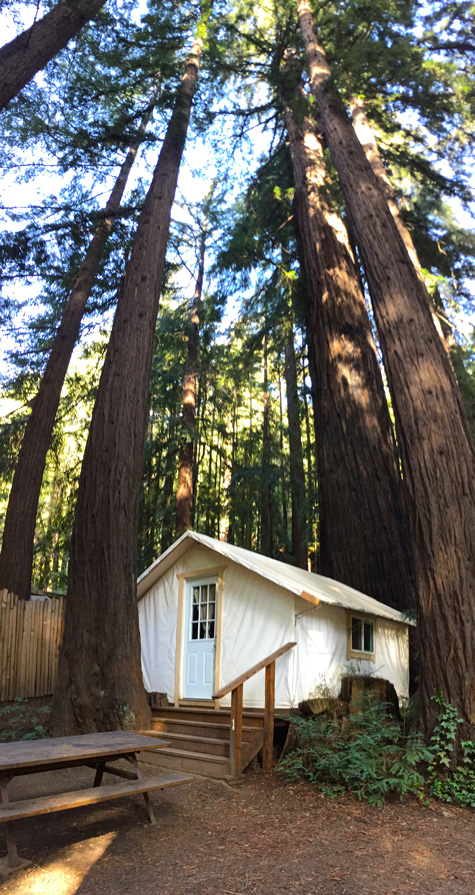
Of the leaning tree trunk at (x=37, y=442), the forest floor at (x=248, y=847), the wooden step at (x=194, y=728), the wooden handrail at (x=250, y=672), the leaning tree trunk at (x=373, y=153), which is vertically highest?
the leaning tree trunk at (x=373, y=153)

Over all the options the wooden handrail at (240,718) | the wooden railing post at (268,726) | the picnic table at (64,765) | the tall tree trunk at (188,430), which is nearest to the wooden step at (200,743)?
the wooden handrail at (240,718)

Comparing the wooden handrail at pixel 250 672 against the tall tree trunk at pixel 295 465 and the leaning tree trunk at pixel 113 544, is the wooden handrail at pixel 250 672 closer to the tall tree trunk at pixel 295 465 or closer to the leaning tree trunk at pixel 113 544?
the leaning tree trunk at pixel 113 544

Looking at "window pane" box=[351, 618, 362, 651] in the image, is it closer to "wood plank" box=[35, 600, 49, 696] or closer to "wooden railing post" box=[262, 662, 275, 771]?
"wooden railing post" box=[262, 662, 275, 771]

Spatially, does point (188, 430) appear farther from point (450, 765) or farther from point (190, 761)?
point (450, 765)

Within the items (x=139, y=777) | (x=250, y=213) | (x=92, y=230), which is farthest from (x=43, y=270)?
(x=139, y=777)

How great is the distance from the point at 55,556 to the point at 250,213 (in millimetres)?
15022

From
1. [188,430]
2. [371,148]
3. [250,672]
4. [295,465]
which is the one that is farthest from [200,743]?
[371,148]

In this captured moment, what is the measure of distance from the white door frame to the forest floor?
293 centimetres

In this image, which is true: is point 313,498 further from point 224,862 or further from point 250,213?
point 224,862

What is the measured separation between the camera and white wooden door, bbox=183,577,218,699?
8641mm

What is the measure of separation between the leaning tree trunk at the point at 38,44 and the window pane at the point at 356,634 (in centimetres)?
817

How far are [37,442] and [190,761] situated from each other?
664 centimetres

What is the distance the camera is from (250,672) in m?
6.38

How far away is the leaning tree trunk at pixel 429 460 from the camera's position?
568 cm
